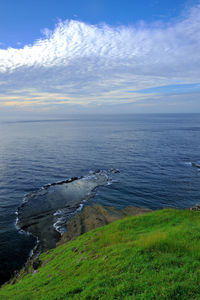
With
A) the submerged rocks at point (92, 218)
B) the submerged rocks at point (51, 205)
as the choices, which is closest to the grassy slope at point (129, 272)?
the submerged rocks at point (92, 218)

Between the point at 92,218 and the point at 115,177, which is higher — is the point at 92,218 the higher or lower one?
the lower one

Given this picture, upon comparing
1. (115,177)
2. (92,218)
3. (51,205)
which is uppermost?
(115,177)

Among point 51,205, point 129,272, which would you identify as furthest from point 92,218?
point 129,272

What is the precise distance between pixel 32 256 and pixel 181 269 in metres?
Result: 19.7

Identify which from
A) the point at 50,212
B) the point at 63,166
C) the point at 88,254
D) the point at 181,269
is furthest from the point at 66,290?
the point at 63,166

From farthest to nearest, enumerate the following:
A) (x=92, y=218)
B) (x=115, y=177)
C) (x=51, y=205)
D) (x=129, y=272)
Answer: (x=115, y=177) < (x=51, y=205) < (x=92, y=218) < (x=129, y=272)

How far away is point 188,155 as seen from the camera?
2899 inches

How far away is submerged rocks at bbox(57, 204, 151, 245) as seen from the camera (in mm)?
26348

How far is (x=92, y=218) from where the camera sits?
95.1ft

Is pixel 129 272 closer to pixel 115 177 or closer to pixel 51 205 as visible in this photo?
pixel 51 205

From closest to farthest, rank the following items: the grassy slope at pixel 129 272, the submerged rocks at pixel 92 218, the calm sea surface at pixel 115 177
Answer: the grassy slope at pixel 129 272, the submerged rocks at pixel 92 218, the calm sea surface at pixel 115 177

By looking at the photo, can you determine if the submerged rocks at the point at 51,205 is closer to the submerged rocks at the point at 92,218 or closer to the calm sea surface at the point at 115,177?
the calm sea surface at the point at 115,177

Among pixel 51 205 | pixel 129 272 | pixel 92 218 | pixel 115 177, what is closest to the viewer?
pixel 129 272

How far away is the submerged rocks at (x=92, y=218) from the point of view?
26.3m
